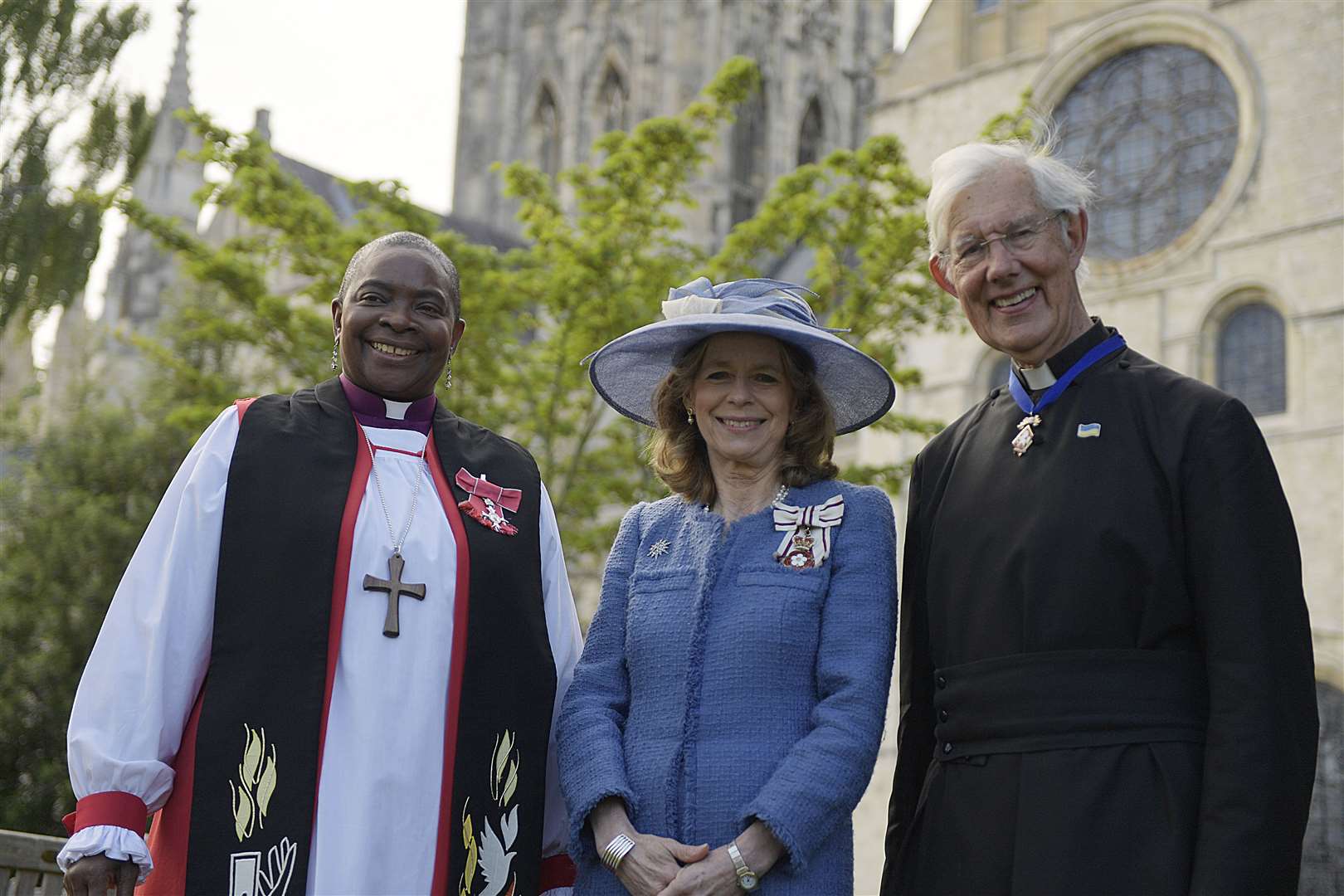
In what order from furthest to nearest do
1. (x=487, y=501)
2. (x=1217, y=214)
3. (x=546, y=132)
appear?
(x=546, y=132) < (x=1217, y=214) < (x=487, y=501)

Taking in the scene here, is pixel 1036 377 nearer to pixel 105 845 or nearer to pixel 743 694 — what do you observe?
pixel 743 694

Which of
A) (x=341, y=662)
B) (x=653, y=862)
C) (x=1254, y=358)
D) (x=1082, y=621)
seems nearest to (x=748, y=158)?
(x=1254, y=358)

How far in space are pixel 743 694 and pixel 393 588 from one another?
85 cm

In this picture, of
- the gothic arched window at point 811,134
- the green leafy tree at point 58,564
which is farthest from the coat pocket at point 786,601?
the gothic arched window at point 811,134

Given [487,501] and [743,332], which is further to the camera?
[487,501]

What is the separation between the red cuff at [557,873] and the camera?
356 cm

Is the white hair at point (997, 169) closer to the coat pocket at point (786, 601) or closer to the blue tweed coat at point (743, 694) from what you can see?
the blue tweed coat at point (743, 694)

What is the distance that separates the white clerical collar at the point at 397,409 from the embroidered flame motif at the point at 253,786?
2.92 ft

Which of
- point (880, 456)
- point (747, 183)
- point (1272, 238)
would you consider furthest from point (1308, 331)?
point (747, 183)

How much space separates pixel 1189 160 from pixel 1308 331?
319 cm

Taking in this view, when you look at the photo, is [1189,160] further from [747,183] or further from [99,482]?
[747,183]

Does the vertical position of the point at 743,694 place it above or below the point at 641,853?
above

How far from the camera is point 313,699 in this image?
3188 mm

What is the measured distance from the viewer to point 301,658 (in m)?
3.21
